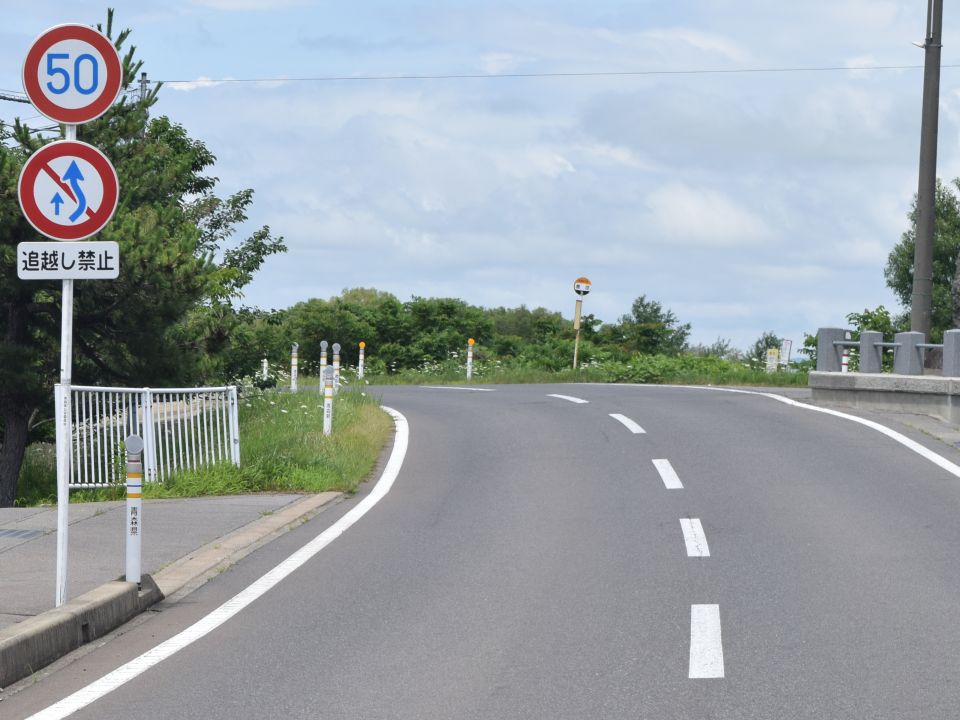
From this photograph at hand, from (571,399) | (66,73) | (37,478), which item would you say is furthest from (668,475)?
(37,478)

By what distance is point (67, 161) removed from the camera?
771 cm

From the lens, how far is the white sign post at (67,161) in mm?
7691

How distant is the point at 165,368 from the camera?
1991 cm

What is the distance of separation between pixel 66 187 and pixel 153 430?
748 cm

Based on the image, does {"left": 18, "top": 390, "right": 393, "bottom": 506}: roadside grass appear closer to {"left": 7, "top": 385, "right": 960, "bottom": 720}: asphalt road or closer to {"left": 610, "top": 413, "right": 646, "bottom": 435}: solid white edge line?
{"left": 7, "top": 385, "right": 960, "bottom": 720}: asphalt road

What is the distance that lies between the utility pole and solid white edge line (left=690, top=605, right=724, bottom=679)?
54.7 feet

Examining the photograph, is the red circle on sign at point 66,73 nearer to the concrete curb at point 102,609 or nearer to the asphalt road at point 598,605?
the concrete curb at point 102,609

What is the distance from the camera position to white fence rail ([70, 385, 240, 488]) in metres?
14.5

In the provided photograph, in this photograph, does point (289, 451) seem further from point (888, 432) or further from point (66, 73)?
point (888, 432)

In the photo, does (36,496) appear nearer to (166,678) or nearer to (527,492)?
(527,492)

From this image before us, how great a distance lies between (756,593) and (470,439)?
31.3 feet

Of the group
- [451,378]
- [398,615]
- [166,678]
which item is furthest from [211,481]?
[451,378]

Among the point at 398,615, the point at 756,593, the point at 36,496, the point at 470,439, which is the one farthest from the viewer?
the point at 36,496

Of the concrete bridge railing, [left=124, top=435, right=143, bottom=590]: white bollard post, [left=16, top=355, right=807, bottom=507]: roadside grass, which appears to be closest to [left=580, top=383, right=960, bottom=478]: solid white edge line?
the concrete bridge railing
